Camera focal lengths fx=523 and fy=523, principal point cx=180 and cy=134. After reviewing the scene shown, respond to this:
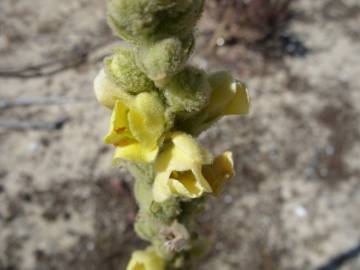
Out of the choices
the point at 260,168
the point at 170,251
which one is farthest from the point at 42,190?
the point at 170,251

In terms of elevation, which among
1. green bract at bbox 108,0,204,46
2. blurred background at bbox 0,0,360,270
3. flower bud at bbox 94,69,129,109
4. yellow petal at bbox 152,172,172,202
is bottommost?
blurred background at bbox 0,0,360,270

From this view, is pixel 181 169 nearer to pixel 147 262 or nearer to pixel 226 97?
pixel 226 97

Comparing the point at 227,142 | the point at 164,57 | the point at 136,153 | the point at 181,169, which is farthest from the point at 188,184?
the point at 227,142

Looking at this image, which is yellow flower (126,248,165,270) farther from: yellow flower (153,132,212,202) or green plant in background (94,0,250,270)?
yellow flower (153,132,212,202)

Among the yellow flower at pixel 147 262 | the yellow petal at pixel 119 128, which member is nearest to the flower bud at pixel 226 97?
the yellow petal at pixel 119 128

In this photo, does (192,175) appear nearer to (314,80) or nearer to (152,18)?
(152,18)

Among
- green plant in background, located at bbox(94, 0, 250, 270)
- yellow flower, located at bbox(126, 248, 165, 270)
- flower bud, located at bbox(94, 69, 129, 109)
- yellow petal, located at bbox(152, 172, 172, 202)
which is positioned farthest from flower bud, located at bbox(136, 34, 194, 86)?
yellow flower, located at bbox(126, 248, 165, 270)
